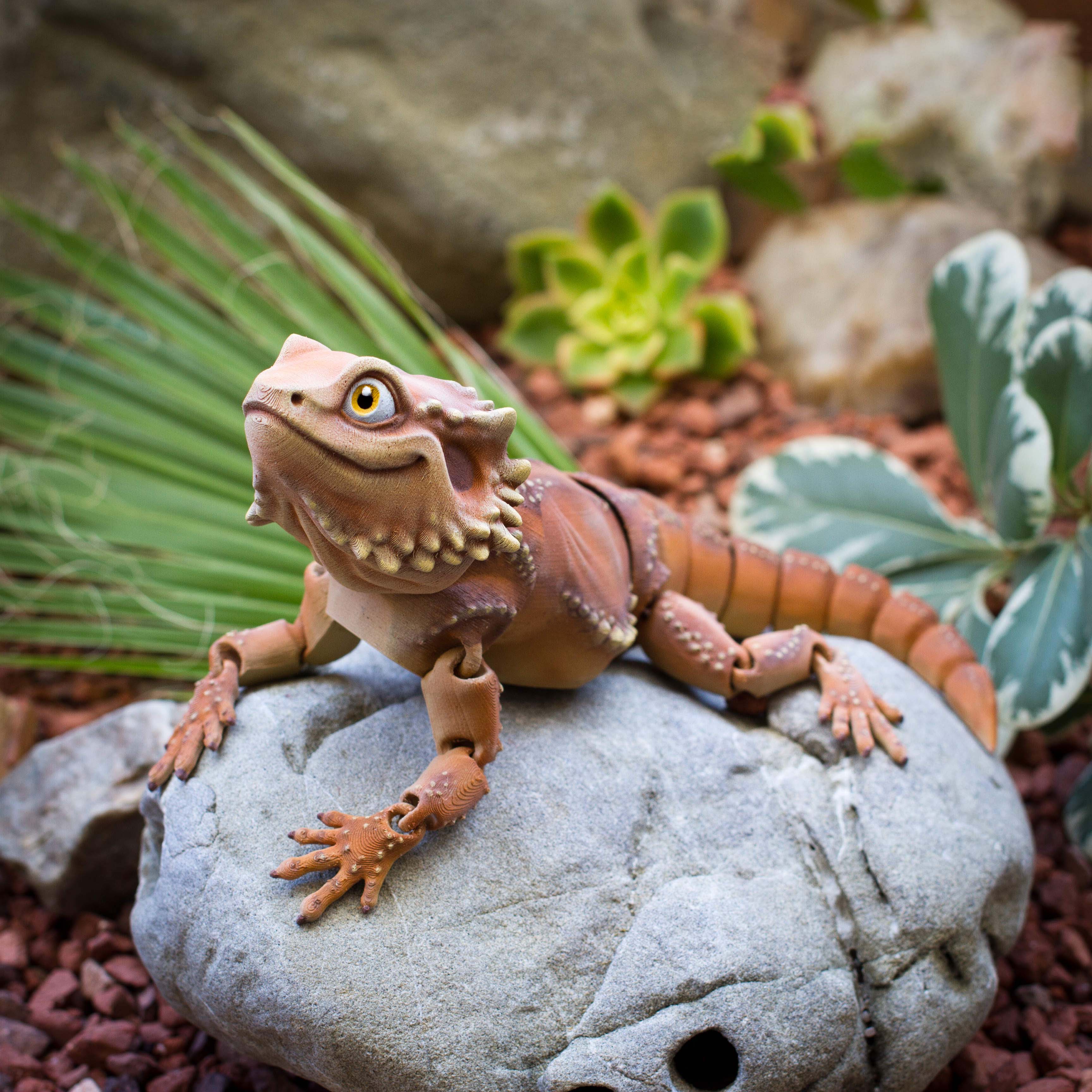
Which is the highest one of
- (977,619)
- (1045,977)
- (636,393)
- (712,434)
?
(636,393)

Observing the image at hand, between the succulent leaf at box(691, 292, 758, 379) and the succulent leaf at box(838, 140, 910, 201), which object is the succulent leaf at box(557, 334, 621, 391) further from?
the succulent leaf at box(838, 140, 910, 201)

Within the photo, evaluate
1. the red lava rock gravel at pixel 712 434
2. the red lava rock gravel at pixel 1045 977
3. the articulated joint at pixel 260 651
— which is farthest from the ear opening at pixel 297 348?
the red lava rock gravel at pixel 712 434

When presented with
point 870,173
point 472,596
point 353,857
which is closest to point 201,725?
point 353,857

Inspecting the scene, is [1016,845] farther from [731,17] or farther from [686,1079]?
[731,17]

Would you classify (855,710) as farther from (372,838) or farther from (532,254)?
(532,254)

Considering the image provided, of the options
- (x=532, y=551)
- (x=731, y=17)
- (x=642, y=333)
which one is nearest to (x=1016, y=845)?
(x=532, y=551)
